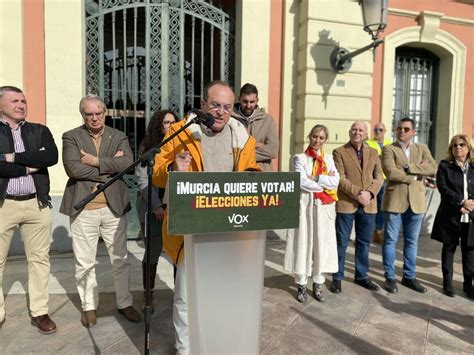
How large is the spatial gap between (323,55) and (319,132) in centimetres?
280

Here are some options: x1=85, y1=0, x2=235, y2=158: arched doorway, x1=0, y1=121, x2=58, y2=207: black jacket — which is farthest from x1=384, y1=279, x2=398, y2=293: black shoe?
x1=85, y1=0, x2=235, y2=158: arched doorway

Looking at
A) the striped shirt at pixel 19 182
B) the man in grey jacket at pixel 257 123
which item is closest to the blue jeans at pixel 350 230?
the man in grey jacket at pixel 257 123

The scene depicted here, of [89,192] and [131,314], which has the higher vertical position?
[89,192]

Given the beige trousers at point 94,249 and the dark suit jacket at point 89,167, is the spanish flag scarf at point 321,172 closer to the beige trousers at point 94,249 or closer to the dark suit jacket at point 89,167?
the dark suit jacket at point 89,167

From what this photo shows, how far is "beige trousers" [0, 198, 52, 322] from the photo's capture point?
10.1ft

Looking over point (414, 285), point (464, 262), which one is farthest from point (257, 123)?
point (464, 262)

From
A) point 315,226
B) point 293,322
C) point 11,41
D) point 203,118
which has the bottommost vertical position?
point 293,322

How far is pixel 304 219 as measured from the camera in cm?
395

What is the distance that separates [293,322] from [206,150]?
1907mm

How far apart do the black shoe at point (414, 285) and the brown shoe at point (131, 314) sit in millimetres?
3000

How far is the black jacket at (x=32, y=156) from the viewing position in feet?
9.82

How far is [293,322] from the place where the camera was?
348 centimetres

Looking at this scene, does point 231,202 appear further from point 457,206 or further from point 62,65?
point 62,65

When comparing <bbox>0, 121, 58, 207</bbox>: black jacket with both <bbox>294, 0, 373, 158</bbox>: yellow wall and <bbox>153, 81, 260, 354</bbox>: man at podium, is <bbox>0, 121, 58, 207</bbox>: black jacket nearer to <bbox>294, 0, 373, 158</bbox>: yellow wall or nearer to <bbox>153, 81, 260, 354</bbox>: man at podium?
<bbox>153, 81, 260, 354</bbox>: man at podium
